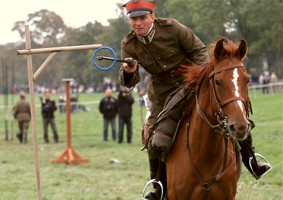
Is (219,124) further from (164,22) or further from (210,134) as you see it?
(164,22)

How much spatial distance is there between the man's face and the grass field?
5211 millimetres

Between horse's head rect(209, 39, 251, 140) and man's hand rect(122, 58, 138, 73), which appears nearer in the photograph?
horse's head rect(209, 39, 251, 140)

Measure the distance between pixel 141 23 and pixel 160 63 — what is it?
50 cm

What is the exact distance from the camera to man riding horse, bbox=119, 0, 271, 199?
6590 millimetres

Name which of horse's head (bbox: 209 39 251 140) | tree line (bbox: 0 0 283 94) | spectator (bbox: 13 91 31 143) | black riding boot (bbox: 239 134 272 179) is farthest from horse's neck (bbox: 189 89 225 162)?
tree line (bbox: 0 0 283 94)

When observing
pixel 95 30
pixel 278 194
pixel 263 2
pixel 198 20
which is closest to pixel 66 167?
pixel 278 194

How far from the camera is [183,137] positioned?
21.3 feet

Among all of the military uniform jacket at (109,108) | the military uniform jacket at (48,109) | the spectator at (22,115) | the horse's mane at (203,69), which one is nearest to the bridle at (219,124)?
the horse's mane at (203,69)

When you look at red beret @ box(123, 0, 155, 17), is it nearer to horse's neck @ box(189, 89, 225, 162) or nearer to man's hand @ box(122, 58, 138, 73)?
man's hand @ box(122, 58, 138, 73)

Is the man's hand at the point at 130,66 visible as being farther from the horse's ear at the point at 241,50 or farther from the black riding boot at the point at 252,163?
the black riding boot at the point at 252,163

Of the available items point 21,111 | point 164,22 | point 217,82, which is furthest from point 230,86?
point 21,111

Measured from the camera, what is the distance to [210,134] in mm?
6090

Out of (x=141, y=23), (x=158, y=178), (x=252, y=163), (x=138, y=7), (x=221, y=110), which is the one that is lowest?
(x=158, y=178)

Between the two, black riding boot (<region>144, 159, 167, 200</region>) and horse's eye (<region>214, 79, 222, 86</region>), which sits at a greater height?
horse's eye (<region>214, 79, 222, 86</region>)
